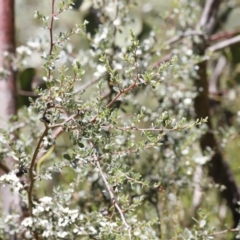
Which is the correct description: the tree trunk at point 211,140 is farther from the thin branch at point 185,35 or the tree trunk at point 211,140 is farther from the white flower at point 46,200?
the white flower at point 46,200

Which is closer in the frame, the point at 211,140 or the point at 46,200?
the point at 46,200

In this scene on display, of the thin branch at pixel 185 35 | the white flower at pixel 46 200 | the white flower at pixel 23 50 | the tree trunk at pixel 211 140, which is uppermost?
the white flower at pixel 23 50

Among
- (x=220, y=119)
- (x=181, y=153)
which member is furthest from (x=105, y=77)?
(x=220, y=119)

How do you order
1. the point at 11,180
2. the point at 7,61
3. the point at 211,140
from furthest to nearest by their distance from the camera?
the point at 211,140, the point at 7,61, the point at 11,180

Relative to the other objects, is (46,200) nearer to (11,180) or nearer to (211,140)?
(11,180)

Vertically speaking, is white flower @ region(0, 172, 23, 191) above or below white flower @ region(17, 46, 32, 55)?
below

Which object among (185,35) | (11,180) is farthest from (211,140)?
(11,180)

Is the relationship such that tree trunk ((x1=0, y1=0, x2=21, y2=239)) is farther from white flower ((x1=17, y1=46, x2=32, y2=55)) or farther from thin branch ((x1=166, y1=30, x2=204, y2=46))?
thin branch ((x1=166, y1=30, x2=204, y2=46))

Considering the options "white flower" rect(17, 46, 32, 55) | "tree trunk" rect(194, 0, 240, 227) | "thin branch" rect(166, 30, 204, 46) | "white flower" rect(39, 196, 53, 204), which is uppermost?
"white flower" rect(17, 46, 32, 55)

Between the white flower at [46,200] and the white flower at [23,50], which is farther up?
the white flower at [23,50]

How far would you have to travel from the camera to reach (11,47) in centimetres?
83

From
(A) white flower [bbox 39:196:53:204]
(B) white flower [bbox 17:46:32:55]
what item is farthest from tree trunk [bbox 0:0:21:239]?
(A) white flower [bbox 39:196:53:204]

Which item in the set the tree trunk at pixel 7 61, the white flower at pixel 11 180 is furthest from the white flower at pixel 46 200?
the tree trunk at pixel 7 61

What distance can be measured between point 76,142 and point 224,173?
52 centimetres
